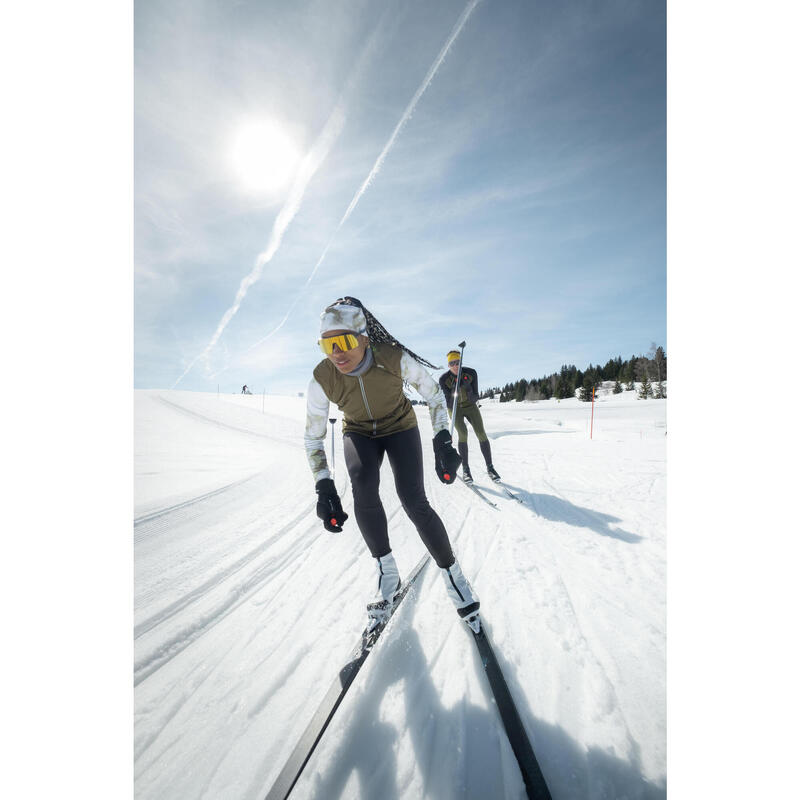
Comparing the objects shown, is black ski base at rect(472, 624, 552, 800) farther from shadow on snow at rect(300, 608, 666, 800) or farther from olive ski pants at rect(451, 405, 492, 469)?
olive ski pants at rect(451, 405, 492, 469)

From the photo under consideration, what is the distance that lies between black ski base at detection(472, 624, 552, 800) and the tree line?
2705cm

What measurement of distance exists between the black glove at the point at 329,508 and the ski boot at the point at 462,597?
0.77 meters

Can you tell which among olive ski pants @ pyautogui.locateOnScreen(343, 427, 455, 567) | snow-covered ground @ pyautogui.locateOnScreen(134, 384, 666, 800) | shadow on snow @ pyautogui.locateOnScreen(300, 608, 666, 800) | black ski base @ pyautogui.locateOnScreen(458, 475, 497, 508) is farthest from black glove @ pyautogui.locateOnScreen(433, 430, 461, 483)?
black ski base @ pyautogui.locateOnScreen(458, 475, 497, 508)

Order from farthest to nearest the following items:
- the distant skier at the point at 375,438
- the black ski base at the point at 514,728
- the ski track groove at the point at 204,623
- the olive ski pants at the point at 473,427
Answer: the olive ski pants at the point at 473,427
the distant skier at the point at 375,438
the ski track groove at the point at 204,623
the black ski base at the point at 514,728

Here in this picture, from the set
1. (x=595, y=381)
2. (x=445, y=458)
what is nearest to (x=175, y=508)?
(x=445, y=458)

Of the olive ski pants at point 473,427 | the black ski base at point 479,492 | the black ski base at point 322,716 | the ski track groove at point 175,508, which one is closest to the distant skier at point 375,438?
the black ski base at point 322,716

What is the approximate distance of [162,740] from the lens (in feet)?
4.25

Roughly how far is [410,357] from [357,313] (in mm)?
533

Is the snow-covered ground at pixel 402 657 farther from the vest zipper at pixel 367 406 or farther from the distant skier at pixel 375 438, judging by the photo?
the vest zipper at pixel 367 406

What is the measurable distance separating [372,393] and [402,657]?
1549 mm

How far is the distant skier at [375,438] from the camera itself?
1908 mm
